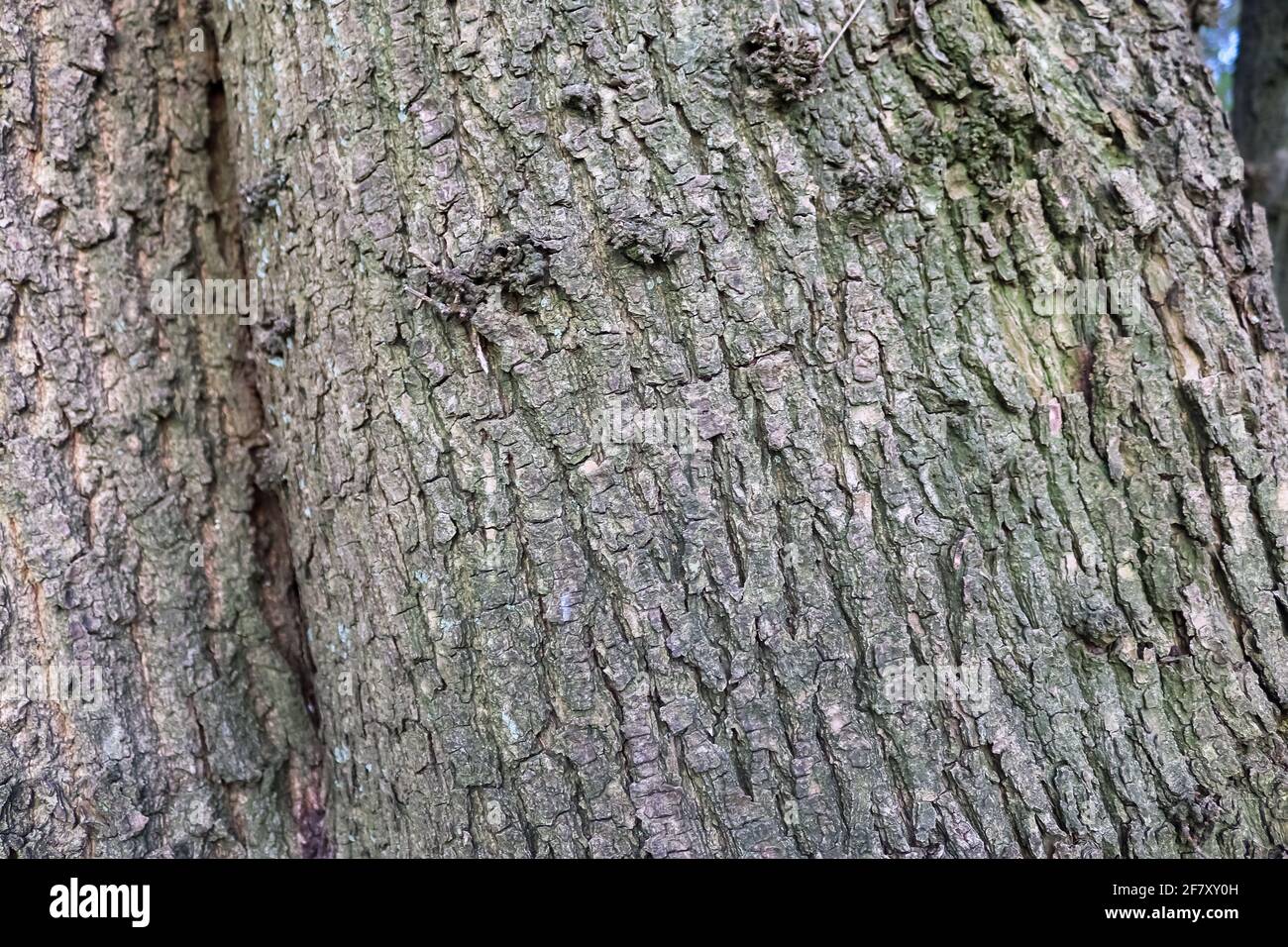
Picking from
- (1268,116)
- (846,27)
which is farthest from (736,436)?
(1268,116)

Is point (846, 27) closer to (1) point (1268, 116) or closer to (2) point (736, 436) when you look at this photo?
(2) point (736, 436)

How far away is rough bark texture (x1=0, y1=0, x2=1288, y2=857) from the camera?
1710mm

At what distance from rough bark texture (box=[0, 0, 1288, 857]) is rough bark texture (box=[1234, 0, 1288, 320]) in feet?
6.98

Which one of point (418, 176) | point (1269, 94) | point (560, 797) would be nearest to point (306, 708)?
point (560, 797)

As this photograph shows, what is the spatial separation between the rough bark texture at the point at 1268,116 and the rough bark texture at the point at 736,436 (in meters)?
2.13

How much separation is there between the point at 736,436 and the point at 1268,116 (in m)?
3.42

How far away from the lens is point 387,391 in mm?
1784

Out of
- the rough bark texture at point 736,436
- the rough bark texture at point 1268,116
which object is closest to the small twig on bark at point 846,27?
the rough bark texture at point 736,436

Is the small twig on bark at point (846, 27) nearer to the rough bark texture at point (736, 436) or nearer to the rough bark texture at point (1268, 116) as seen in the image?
the rough bark texture at point (736, 436)

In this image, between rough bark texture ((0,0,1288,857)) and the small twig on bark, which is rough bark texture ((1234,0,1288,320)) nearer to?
rough bark texture ((0,0,1288,857))

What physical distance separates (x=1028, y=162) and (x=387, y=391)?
59.1 inches

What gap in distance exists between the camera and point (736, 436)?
1.71 m

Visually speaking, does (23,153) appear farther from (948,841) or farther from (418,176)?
(948,841)

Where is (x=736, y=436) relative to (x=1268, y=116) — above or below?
below
